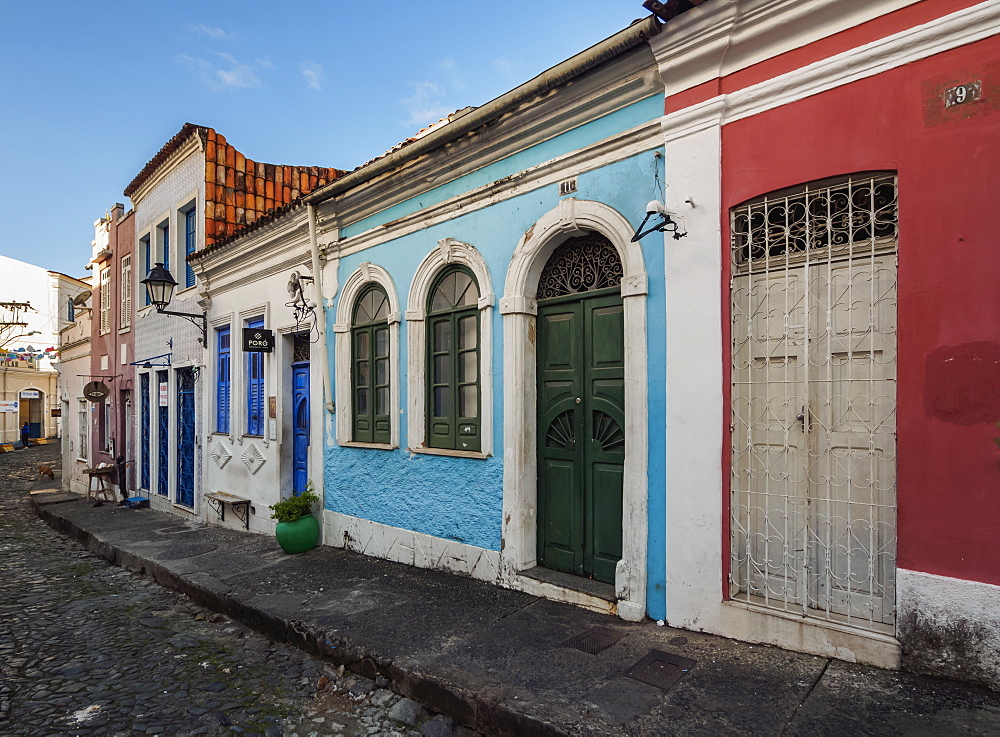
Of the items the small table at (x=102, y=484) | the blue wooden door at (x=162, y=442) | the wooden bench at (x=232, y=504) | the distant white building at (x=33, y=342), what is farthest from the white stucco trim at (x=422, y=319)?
the distant white building at (x=33, y=342)

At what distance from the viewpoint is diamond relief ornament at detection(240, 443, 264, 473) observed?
904 cm

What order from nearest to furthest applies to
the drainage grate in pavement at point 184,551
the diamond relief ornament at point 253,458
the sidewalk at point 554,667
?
1. the sidewalk at point 554,667
2. the drainage grate in pavement at point 184,551
3. the diamond relief ornament at point 253,458

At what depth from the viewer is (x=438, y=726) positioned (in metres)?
3.53

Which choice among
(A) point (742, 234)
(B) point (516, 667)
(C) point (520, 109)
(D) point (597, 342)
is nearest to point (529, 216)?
(C) point (520, 109)

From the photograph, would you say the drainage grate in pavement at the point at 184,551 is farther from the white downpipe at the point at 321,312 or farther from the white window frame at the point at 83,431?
the white window frame at the point at 83,431

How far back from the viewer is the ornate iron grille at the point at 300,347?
28.0 ft

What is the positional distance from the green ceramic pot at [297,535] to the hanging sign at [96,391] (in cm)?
1016

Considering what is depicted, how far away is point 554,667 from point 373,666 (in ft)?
4.18

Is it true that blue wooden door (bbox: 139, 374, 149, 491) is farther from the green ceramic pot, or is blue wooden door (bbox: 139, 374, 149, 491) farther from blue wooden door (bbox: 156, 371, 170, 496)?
the green ceramic pot

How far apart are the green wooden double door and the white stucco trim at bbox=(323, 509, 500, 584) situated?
57 centimetres

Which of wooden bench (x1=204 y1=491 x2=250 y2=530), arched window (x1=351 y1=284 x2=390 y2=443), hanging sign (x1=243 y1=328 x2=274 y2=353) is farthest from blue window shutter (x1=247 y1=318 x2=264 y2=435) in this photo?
arched window (x1=351 y1=284 x2=390 y2=443)

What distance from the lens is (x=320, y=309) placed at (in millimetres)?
7656

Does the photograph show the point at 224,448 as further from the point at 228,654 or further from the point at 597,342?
the point at 597,342

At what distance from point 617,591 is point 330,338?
4888mm
